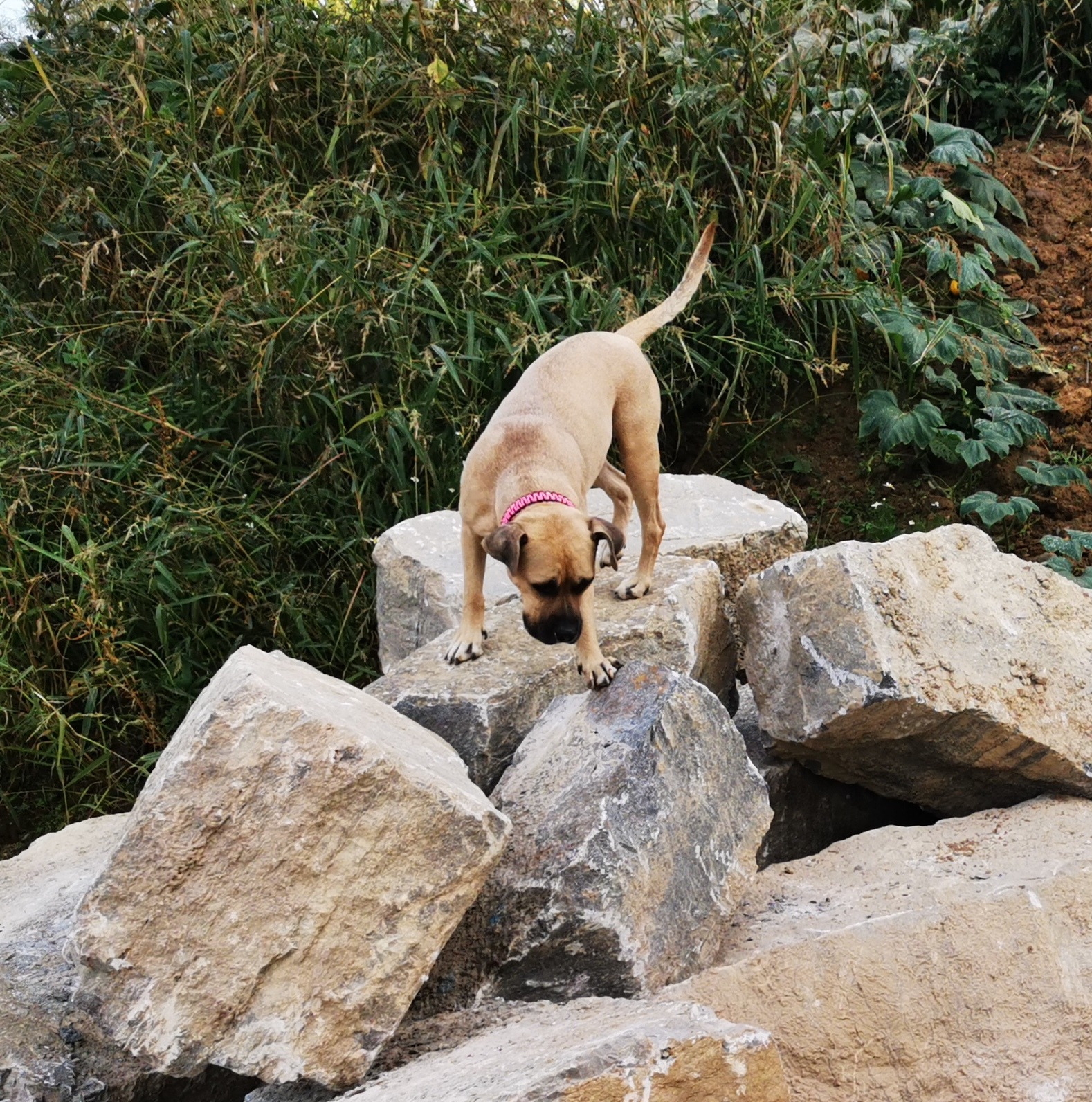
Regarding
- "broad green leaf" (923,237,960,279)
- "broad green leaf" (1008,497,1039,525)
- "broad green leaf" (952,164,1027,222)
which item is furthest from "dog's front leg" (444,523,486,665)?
"broad green leaf" (952,164,1027,222)

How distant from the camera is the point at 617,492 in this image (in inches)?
210

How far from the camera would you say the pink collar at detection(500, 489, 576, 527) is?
13.2ft

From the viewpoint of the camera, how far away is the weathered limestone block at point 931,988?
2949 millimetres

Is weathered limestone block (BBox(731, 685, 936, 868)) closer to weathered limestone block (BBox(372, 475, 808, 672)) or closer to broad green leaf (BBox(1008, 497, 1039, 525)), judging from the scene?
weathered limestone block (BBox(372, 475, 808, 672))

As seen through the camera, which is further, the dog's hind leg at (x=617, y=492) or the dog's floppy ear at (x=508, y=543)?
the dog's hind leg at (x=617, y=492)

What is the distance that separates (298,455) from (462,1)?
2888mm

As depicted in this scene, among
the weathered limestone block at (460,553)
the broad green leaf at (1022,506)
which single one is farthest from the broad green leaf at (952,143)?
the weathered limestone block at (460,553)

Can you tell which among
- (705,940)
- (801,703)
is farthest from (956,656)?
(705,940)

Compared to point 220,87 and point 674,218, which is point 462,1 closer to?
point 220,87

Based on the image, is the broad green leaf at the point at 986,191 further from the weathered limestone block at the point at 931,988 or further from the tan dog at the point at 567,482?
Result: the weathered limestone block at the point at 931,988

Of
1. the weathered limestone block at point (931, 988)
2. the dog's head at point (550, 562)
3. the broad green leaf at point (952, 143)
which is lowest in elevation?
the weathered limestone block at point (931, 988)

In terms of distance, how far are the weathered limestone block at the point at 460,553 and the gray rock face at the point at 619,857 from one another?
4.45ft

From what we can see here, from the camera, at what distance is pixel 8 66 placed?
7.23 metres

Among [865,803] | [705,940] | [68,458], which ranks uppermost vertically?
[68,458]
